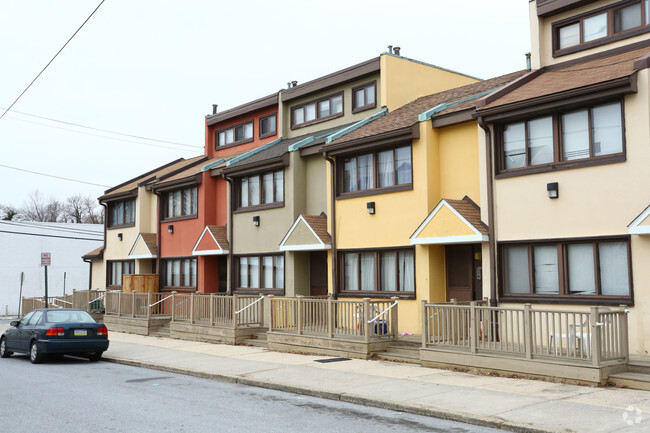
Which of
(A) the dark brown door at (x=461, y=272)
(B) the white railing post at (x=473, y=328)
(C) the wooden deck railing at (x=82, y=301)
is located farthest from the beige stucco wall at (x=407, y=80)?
(C) the wooden deck railing at (x=82, y=301)

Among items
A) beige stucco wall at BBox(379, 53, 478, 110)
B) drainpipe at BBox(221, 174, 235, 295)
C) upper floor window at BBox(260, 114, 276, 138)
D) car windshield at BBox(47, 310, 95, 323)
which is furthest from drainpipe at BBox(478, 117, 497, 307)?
upper floor window at BBox(260, 114, 276, 138)

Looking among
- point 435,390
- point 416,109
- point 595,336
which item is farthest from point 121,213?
point 595,336

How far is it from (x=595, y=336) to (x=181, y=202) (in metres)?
19.3

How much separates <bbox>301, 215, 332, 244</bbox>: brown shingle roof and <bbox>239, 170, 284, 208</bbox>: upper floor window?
197 centimetres

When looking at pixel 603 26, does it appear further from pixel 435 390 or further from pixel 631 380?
pixel 435 390

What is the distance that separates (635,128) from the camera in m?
12.3

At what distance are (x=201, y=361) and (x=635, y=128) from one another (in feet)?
34.5

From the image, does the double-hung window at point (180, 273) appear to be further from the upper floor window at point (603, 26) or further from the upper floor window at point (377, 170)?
the upper floor window at point (603, 26)

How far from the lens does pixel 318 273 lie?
67.8ft

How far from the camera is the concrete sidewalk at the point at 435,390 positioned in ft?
27.4

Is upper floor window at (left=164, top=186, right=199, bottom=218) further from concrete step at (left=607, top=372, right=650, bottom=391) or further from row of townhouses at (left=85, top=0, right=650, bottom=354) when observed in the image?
concrete step at (left=607, top=372, right=650, bottom=391)

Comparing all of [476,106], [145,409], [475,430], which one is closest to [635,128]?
[476,106]

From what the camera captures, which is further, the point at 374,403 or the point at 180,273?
the point at 180,273

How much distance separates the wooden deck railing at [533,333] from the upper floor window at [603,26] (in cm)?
648
